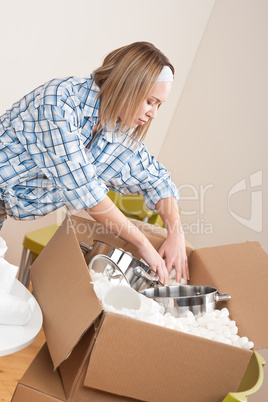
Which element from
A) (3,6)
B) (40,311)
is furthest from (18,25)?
(40,311)

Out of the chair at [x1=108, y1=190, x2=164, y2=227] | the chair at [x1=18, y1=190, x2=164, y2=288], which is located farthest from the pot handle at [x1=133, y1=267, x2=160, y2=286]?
the chair at [x1=108, y1=190, x2=164, y2=227]

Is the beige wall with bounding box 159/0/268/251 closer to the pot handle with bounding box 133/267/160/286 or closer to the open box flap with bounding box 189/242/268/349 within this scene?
the open box flap with bounding box 189/242/268/349

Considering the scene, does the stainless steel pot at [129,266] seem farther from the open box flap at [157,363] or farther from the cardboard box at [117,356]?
the open box flap at [157,363]

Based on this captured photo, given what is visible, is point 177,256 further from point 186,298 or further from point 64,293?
point 64,293

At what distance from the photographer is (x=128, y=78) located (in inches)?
45.7

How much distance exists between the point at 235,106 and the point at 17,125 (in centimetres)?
199

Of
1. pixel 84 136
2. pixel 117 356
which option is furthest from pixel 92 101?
pixel 117 356

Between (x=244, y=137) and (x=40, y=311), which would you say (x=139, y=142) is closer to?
(x=40, y=311)

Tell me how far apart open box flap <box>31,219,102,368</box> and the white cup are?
0.16 ft

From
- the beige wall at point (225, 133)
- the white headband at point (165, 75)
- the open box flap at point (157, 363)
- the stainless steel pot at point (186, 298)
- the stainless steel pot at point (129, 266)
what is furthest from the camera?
the beige wall at point (225, 133)

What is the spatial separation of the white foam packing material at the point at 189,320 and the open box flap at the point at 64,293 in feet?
0.11

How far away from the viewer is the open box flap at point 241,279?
1004mm

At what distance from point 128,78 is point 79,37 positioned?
Result: 134 centimetres

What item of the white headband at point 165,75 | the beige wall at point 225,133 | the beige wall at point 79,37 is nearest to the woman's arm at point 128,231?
the white headband at point 165,75
